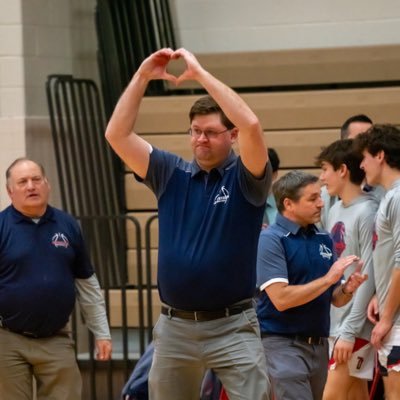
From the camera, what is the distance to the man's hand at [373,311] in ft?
20.9

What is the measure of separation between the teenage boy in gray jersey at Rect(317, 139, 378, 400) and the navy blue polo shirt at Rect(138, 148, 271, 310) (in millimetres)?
1221

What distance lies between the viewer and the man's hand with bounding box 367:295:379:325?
251 inches

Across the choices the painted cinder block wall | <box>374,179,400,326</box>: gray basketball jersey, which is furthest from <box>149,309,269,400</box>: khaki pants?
the painted cinder block wall

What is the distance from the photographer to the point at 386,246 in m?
6.18

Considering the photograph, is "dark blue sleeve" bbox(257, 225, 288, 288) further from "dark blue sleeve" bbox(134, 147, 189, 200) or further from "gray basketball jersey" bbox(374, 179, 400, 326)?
"dark blue sleeve" bbox(134, 147, 189, 200)

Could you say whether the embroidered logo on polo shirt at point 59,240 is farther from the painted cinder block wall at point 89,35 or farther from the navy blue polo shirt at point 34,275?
the painted cinder block wall at point 89,35

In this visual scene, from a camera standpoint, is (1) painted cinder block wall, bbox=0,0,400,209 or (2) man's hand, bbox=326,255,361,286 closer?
(2) man's hand, bbox=326,255,361,286

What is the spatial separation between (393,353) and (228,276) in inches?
48.4

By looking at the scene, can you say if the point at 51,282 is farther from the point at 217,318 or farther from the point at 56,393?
the point at 217,318

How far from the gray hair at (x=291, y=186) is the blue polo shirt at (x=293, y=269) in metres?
0.11

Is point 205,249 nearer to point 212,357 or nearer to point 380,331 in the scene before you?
point 212,357

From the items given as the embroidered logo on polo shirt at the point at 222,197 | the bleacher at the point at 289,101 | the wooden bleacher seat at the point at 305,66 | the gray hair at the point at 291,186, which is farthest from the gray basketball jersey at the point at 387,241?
the wooden bleacher seat at the point at 305,66

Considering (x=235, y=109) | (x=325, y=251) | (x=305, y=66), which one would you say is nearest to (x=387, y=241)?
(x=325, y=251)

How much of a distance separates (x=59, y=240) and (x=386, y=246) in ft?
6.30
